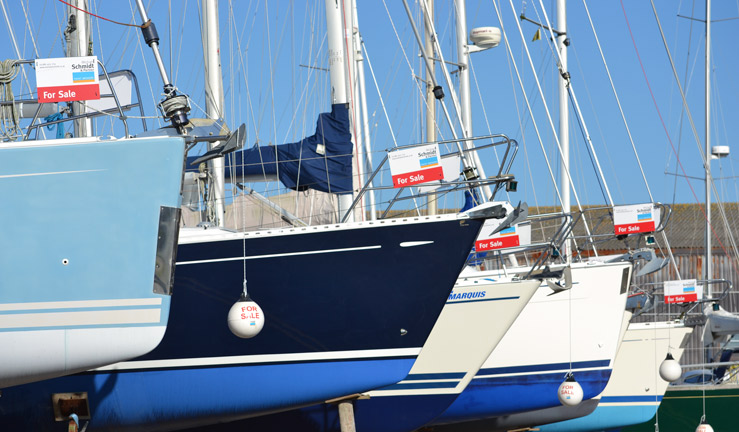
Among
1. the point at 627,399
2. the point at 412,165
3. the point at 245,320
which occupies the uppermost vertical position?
the point at 412,165

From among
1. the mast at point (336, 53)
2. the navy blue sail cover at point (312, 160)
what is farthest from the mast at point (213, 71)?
the mast at point (336, 53)

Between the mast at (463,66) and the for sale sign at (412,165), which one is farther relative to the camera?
the mast at (463,66)

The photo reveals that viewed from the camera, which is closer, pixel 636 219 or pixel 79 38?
pixel 79 38

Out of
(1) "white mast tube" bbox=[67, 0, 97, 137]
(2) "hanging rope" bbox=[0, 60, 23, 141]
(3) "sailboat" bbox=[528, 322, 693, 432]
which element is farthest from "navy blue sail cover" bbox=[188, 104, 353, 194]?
(3) "sailboat" bbox=[528, 322, 693, 432]

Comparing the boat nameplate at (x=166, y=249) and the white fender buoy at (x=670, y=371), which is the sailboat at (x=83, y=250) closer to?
the boat nameplate at (x=166, y=249)

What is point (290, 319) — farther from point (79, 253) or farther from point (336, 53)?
point (336, 53)

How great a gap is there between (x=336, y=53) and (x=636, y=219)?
13.9 feet

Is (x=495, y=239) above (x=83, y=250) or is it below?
below

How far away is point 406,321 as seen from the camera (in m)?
9.13

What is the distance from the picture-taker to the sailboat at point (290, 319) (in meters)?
8.84

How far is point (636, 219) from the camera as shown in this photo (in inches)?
479

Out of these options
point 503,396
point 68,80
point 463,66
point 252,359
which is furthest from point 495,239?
point 68,80

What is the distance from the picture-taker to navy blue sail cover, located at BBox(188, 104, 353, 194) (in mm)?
10703

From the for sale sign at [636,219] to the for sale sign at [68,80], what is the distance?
6.92m
